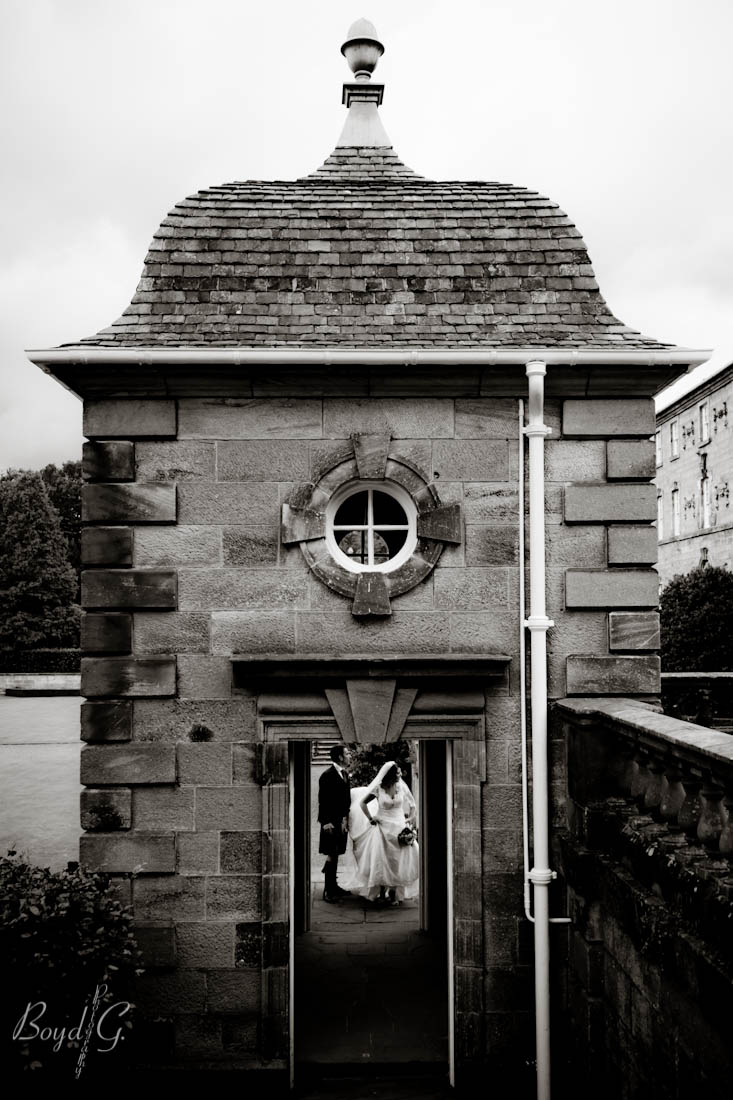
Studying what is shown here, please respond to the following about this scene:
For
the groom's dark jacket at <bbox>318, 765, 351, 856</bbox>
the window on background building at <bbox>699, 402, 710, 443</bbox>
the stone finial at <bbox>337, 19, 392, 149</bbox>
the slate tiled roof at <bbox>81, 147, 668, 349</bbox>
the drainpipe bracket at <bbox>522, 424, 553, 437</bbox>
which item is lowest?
the groom's dark jacket at <bbox>318, 765, 351, 856</bbox>

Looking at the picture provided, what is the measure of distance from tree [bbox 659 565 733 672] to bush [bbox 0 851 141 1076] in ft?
83.2

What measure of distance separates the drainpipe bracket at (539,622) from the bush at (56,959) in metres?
3.45

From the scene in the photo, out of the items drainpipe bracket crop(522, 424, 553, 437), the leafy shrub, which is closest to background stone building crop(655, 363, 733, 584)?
the leafy shrub

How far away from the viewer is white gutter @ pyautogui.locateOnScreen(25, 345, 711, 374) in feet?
22.3

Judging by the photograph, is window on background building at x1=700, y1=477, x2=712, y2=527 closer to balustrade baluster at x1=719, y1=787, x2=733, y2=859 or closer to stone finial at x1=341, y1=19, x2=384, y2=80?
stone finial at x1=341, y1=19, x2=384, y2=80

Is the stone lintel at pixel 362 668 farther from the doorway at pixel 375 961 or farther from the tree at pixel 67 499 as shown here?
the tree at pixel 67 499

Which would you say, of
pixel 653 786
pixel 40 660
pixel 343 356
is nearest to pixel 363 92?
A: pixel 343 356

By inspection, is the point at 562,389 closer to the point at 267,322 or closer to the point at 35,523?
the point at 267,322

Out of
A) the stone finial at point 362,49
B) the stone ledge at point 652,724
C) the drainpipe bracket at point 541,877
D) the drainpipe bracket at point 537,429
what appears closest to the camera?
the stone ledge at point 652,724

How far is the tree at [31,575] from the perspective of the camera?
38.6 meters

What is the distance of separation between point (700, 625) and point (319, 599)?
24.9 meters

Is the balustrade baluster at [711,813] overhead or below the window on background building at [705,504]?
below

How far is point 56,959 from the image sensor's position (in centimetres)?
554

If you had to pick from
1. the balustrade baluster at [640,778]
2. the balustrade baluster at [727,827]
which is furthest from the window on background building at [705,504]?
the balustrade baluster at [727,827]
